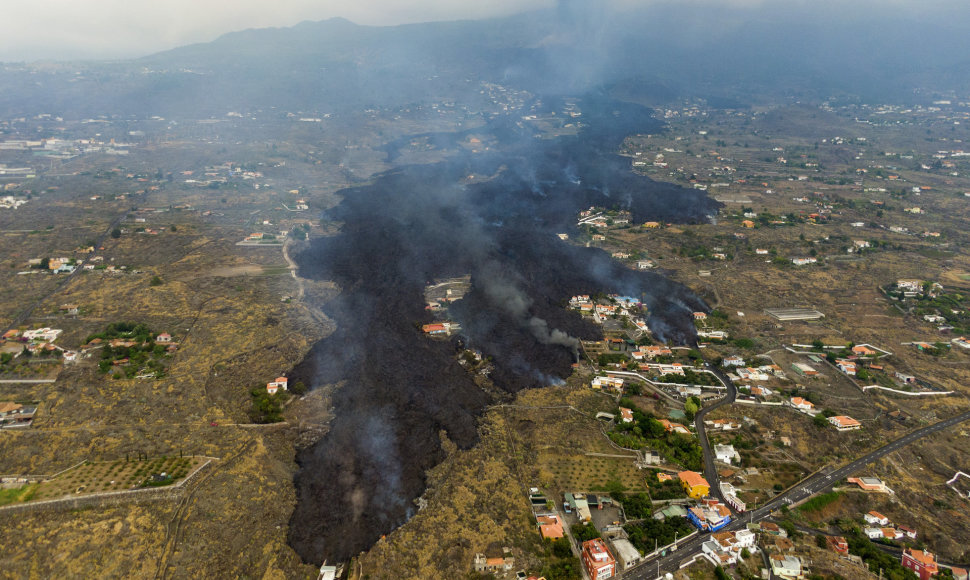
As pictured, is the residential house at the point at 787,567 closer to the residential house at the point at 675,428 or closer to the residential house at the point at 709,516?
the residential house at the point at 709,516

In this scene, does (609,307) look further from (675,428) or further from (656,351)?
(675,428)

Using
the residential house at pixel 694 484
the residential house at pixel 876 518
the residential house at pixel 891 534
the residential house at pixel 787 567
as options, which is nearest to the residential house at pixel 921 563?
the residential house at pixel 891 534

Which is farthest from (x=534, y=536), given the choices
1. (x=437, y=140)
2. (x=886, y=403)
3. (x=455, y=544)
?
(x=437, y=140)

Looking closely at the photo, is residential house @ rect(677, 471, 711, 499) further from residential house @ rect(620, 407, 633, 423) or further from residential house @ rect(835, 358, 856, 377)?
residential house @ rect(835, 358, 856, 377)

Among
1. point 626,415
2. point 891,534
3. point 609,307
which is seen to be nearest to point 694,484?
point 626,415

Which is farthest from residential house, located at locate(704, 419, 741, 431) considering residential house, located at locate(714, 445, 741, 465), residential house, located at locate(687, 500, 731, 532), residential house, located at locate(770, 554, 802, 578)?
residential house, located at locate(770, 554, 802, 578)
